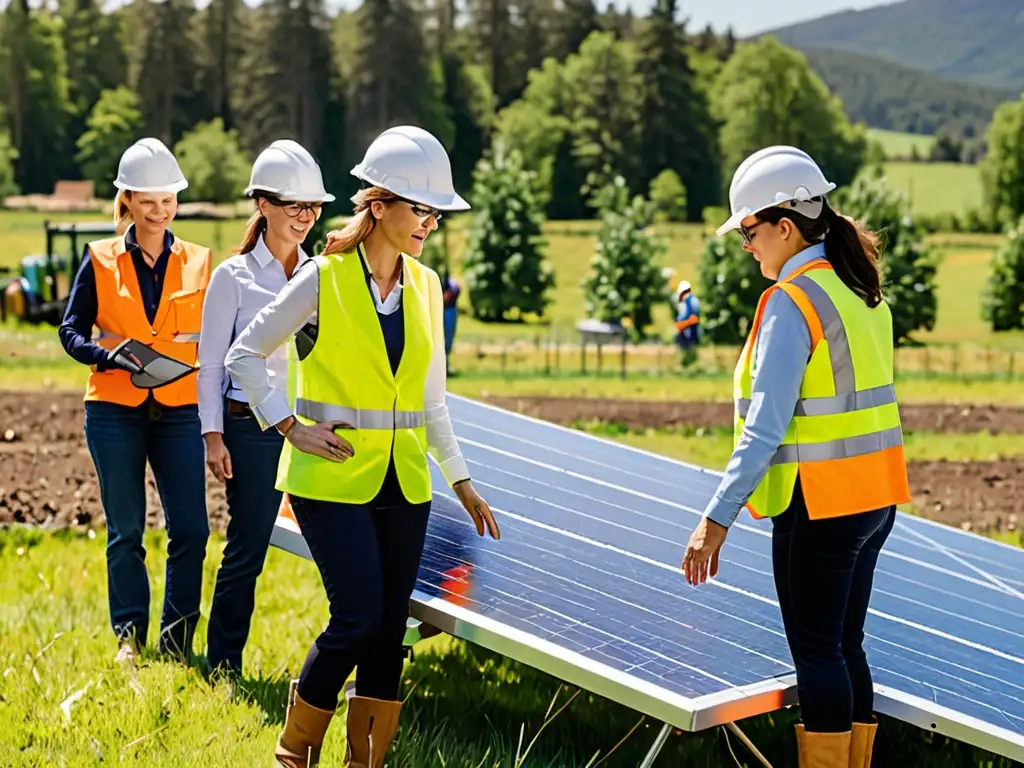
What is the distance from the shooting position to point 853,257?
187 inches

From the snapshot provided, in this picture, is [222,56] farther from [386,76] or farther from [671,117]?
[671,117]

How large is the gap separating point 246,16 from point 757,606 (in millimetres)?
120801

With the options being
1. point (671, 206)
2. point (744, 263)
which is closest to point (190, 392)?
point (744, 263)

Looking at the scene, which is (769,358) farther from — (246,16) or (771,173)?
(246,16)

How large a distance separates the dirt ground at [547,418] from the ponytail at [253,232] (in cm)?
521

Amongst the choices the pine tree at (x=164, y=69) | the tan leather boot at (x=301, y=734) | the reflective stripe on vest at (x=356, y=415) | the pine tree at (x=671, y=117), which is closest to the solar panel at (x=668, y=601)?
the tan leather boot at (x=301, y=734)

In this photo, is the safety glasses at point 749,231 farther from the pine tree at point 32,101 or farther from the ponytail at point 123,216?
the pine tree at point 32,101

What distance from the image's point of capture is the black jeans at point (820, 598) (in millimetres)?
4664

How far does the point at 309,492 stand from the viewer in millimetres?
4820

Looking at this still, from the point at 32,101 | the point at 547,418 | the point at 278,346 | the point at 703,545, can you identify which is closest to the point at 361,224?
the point at 278,346

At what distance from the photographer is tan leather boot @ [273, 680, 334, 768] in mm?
4879

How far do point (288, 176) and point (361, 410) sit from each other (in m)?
1.54

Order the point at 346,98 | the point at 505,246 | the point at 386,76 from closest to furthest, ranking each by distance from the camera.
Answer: the point at 505,246 < the point at 386,76 < the point at 346,98

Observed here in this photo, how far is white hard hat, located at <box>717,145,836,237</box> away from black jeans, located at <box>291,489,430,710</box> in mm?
1453
